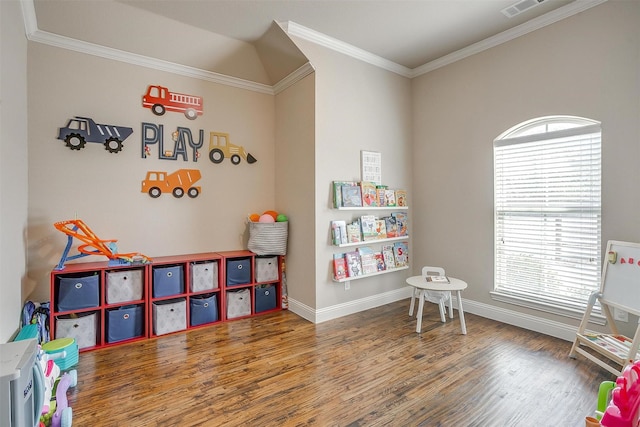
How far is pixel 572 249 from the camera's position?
291 cm

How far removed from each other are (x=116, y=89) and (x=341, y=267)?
9.78 ft

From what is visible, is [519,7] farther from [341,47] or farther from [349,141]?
[349,141]

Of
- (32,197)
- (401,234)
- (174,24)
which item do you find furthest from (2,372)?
(401,234)

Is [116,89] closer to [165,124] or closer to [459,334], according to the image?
[165,124]

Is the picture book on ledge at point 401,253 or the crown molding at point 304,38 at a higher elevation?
the crown molding at point 304,38

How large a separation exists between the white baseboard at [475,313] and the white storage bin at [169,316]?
1208 mm

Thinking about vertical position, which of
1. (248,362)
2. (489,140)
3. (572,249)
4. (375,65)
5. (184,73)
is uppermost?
(375,65)

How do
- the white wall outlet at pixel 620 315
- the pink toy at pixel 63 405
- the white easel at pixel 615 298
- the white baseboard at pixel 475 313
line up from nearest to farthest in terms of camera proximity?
the pink toy at pixel 63 405, the white easel at pixel 615 298, the white wall outlet at pixel 620 315, the white baseboard at pixel 475 313

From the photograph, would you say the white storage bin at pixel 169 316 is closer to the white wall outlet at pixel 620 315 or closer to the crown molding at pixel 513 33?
the white wall outlet at pixel 620 315

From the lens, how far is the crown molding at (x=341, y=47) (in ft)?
10.3

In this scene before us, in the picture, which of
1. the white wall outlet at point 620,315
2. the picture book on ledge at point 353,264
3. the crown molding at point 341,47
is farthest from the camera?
the picture book on ledge at point 353,264

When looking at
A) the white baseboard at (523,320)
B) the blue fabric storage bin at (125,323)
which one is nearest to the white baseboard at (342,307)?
the white baseboard at (523,320)

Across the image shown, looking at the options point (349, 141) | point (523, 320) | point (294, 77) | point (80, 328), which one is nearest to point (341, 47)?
point (294, 77)

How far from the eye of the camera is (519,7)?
284cm
